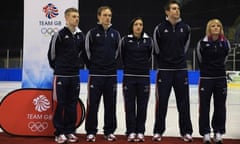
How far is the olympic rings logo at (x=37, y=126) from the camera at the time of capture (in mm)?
4500

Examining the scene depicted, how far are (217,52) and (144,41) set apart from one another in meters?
0.90

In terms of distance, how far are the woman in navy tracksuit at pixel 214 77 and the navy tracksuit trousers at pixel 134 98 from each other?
0.71m

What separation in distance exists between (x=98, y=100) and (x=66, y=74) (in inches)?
20.3

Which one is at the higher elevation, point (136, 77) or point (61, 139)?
point (136, 77)

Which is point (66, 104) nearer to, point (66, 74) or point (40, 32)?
point (66, 74)

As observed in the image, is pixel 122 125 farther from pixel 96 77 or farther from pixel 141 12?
pixel 141 12

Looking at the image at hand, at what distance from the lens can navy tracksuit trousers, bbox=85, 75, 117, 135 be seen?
4270 mm

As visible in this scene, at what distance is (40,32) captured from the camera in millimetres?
4684

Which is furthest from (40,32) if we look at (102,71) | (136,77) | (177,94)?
(177,94)

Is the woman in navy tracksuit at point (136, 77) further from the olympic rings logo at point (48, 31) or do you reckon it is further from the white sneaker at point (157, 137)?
the olympic rings logo at point (48, 31)

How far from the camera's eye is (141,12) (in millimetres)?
23719

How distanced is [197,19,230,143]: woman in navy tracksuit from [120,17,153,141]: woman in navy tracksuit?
0.68 metres

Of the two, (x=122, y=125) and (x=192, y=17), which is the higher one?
(x=192, y=17)

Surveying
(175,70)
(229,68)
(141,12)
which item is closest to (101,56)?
(175,70)
